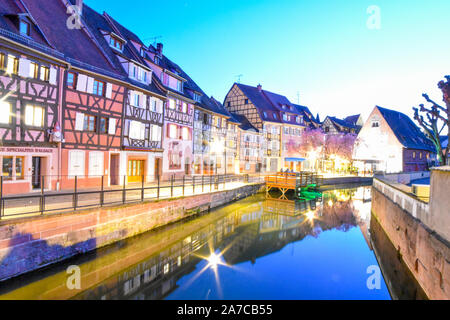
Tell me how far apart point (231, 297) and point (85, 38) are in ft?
62.9

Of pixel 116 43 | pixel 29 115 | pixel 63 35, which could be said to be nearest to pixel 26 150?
pixel 29 115

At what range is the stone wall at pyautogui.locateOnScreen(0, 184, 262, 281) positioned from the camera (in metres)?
7.88

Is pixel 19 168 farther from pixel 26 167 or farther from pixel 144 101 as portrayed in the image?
pixel 144 101

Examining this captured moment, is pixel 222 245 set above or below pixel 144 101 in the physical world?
below

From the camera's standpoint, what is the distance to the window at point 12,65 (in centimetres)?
1275

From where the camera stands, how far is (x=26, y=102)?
44.9 ft

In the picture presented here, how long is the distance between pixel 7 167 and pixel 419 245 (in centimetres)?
1751

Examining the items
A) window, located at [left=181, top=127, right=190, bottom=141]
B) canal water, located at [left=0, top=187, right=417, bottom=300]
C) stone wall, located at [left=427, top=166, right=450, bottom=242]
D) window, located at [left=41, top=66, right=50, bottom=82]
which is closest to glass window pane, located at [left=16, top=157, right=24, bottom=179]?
window, located at [left=41, top=66, right=50, bottom=82]

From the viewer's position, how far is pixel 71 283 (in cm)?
820

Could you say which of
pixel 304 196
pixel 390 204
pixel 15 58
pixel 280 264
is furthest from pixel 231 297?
pixel 304 196

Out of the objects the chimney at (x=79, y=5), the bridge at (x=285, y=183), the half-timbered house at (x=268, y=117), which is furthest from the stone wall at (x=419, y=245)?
the half-timbered house at (x=268, y=117)

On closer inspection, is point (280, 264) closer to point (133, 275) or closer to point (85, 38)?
point (133, 275)

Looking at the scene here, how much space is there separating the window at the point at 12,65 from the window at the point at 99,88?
14.9 feet

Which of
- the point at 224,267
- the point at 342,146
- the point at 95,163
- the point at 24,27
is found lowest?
the point at 224,267
